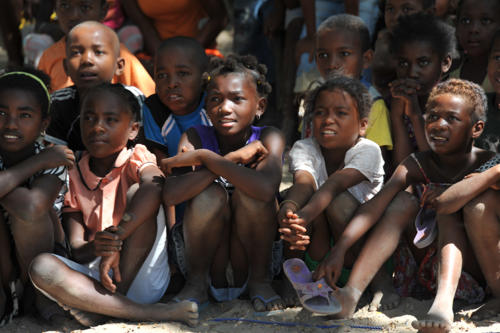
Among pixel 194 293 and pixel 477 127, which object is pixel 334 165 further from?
pixel 194 293

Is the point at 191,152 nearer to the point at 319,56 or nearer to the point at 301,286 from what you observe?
the point at 301,286

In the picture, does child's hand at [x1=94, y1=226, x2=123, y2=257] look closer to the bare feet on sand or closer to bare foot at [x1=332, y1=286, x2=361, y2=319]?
the bare feet on sand

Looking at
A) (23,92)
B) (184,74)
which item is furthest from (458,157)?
(23,92)

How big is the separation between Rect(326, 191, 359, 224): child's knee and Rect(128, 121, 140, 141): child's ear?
3.27 ft

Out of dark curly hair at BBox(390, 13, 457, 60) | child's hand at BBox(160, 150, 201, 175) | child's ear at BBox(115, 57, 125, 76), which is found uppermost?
dark curly hair at BBox(390, 13, 457, 60)

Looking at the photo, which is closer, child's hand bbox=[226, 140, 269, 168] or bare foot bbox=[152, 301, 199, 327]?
bare foot bbox=[152, 301, 199, 327]

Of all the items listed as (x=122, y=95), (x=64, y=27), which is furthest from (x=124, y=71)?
(x=122, y=95)

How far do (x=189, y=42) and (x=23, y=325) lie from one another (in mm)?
1672

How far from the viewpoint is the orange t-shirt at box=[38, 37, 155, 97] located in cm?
412

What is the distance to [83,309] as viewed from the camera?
2729mm

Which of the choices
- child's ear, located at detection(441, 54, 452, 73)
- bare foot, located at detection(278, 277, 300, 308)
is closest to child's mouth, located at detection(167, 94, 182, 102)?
bare foot, located at detection(278, 277, 300, 308)

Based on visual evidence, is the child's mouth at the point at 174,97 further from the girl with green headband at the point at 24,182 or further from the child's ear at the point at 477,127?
the child's ear at the point at 477,127

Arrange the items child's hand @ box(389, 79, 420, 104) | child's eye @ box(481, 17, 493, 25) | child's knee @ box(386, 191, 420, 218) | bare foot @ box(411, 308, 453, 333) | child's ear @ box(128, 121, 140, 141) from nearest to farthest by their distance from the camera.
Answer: bare foot @ box(411, 308, 453, 333)
child's knee @ box(386, 191, 420, 218)
child's ear @ box(128, 121, 140, 141)
child's hand @ box(389, 79, 420, 104)
child's eye @ box(481, 17, 493, 25)

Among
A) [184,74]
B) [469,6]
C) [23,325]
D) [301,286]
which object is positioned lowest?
[23,325]
